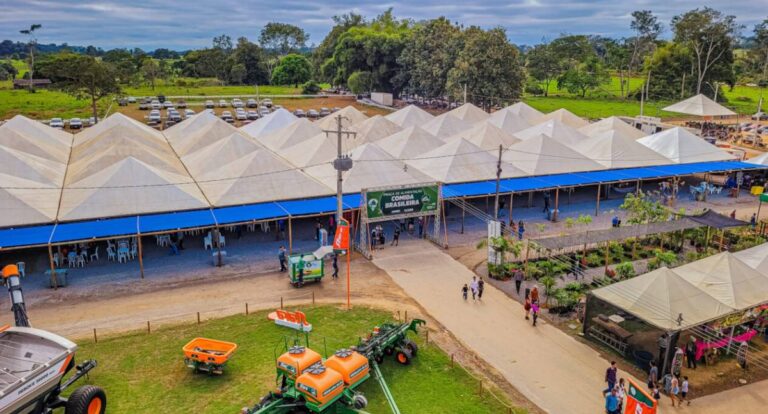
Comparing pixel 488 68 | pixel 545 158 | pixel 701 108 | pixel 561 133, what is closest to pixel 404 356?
pixel 545 158

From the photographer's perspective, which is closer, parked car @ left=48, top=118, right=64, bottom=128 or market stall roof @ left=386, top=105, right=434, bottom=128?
market stall roof @ left=386, top=105, right=434, bottom=128

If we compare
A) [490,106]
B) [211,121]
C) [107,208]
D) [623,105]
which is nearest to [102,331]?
[107,208]

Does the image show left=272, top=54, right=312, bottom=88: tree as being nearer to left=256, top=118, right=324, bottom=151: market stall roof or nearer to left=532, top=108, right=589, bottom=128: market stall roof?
left=532, top=108, right=589, bottom=128: market stall roof

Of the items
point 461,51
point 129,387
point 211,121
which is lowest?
point 129,387

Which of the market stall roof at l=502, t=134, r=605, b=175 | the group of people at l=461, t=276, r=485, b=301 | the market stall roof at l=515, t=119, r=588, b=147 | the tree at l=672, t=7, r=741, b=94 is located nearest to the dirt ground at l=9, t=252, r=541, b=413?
the group of people at l=461, t=276, r=485, b=301

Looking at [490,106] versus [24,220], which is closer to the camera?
[24,220]

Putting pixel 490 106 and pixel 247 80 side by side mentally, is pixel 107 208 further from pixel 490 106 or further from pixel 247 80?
pixel 247 80
